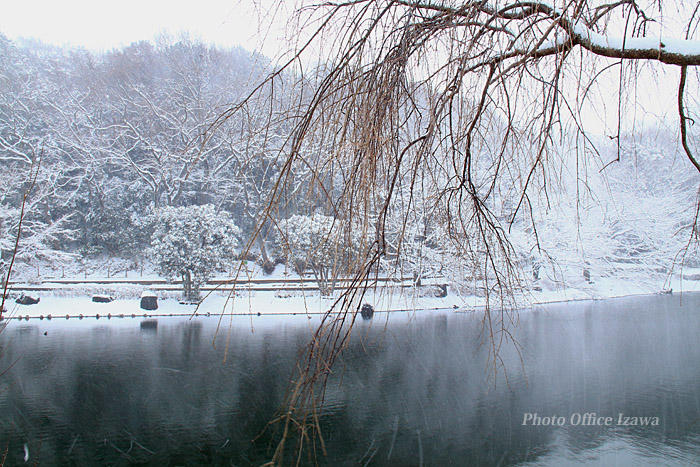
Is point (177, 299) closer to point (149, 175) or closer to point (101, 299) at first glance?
point (101, 299)

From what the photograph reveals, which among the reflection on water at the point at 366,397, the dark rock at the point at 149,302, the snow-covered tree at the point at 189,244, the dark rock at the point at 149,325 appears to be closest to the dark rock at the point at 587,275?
the reflection on water at the point at 366,397

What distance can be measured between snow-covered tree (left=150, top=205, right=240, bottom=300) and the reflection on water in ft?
7.62

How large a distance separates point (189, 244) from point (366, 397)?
6.72 m

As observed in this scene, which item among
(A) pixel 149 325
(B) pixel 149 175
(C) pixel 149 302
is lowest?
(A) pixel 149 325

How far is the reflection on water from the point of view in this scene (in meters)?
4.43

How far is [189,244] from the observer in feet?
35.5

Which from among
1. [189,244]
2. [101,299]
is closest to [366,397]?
[189,244]

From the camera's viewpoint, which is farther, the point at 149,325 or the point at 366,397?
the point at 149,325

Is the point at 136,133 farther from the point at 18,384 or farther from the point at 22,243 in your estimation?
the point at 18,384

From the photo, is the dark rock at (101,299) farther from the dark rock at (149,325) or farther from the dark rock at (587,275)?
the dark rock at (587,275)

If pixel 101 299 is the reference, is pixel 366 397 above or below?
below

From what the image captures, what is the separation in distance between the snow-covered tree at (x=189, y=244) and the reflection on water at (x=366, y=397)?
232cm

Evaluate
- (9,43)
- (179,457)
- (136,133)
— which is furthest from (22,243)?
(179,457)

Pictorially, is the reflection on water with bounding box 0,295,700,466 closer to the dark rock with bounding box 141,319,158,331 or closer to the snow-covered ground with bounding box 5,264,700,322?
the dark rock with bounding box 141,319,158,331
